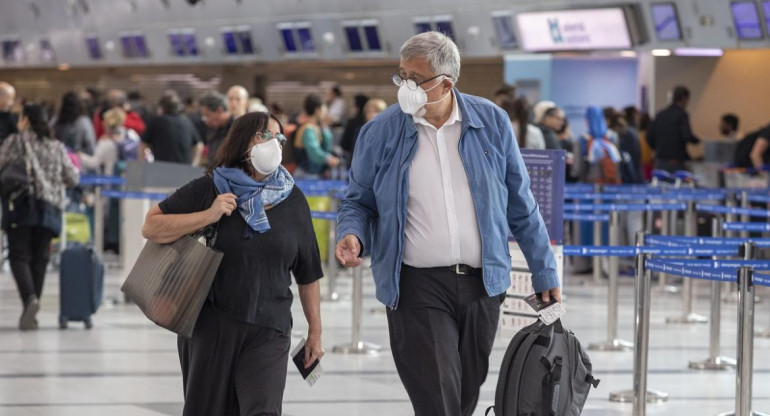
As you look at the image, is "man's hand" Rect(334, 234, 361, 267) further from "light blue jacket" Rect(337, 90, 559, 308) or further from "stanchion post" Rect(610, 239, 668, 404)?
"stanchion post" Rect(610, 239, 668, 404)

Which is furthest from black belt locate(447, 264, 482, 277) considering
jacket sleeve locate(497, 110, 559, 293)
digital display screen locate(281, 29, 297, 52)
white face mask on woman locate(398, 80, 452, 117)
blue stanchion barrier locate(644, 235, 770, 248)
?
digital display screen locate(281, 29, 297, 52)

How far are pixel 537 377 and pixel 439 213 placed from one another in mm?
628

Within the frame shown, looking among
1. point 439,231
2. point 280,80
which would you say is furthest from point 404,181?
point 280,80

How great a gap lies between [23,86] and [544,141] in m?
24.8

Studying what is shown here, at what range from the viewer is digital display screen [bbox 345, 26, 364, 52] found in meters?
24.9

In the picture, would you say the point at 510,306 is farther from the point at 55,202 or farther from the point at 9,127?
the point at 9,127

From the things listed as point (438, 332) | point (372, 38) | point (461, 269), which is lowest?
point (438, 332)

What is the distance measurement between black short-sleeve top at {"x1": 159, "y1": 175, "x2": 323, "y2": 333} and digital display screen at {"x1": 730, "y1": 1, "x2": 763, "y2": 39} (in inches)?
549

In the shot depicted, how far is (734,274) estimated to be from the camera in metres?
6.84

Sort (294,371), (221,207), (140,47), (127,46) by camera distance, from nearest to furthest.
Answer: (221,207) < (294,371) < (140,47) < (127,46)

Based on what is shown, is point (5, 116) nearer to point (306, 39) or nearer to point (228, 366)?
point (228, 366)

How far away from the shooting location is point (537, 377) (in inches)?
187

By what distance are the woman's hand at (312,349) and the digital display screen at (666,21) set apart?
1470 cm

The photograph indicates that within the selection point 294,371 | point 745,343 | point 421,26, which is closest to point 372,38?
point 421,26
